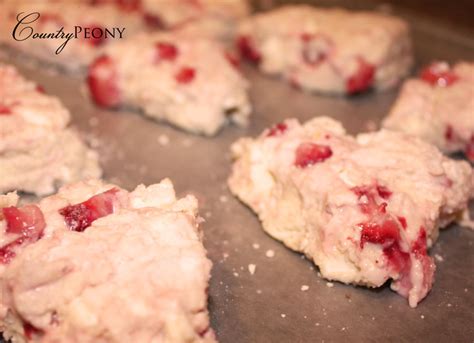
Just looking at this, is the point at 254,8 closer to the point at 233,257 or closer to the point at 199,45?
the point at 199,45

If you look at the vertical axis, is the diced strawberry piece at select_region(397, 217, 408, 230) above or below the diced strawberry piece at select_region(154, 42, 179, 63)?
above

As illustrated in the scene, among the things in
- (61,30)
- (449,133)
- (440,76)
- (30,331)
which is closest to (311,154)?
(449,133)

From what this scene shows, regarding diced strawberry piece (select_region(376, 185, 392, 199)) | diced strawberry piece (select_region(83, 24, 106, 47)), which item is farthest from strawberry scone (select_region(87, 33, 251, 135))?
diced strawberry piece (select_region(376, 185, 392, 199))

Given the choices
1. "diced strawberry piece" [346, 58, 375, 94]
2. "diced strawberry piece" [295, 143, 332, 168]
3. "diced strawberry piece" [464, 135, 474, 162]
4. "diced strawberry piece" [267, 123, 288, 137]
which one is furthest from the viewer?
"diced strawberry piece" [346, 58, 375, 94]

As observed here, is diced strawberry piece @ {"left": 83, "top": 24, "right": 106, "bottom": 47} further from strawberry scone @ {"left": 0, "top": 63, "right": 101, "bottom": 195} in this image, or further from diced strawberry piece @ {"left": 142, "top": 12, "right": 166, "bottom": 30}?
strawberry scone @ {"left": 0, "top": 63, "right": 101, "bottom": 195}

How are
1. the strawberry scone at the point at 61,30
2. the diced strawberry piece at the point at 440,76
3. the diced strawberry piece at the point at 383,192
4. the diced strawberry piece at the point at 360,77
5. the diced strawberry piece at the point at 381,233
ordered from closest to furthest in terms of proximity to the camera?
1. the diced strawberry piece at the point at 381,233
2. the diced strawberry piece at the point at 383,192
3. the diced strawberry piece at the point at 440,76
4. the diced strawberry piece at the point at 360,77
5. the strawberry scone at the point at 61,30

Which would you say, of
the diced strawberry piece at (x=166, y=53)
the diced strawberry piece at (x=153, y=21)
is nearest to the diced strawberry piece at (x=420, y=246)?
the diced strawberry piece at (x=166, y=53)

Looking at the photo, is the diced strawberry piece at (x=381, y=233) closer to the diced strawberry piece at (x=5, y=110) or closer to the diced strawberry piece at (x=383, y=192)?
the diced strawberry piece at (x=383, y=192)
